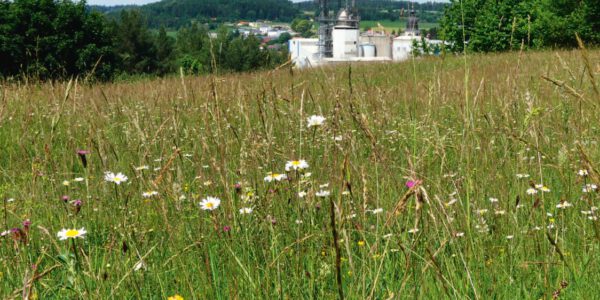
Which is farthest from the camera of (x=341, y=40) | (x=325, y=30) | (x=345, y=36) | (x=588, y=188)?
(x=325, y=30)

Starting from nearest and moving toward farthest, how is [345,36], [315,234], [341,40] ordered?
[315,234] < [341,40] < [345,36]

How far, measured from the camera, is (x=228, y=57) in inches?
4043

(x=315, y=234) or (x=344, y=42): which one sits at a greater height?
(x=344, y=42)

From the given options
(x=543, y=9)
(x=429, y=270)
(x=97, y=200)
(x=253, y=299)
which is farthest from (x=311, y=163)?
(x=543, y=9)

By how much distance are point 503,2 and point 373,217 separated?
162ft

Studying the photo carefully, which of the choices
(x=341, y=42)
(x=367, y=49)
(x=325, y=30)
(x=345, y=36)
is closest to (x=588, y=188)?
(x=341, y=42)

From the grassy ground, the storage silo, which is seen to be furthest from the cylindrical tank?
the grassy ground

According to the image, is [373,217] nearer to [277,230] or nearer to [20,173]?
[277,230]

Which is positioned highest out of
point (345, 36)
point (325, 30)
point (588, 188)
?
point (325, 30)

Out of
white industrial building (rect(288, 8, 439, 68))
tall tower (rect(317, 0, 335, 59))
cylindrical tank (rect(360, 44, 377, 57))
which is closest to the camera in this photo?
white industrial building (rect(288, 8, 439, 68))

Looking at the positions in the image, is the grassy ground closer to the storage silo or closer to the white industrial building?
the white industrial building

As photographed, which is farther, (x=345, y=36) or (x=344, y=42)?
(x=345, y=36)

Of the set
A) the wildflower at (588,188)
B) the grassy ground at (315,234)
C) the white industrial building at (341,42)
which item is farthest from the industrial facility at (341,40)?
the wildflower at (588,188)

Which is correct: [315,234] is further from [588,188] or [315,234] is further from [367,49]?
[367,49]
